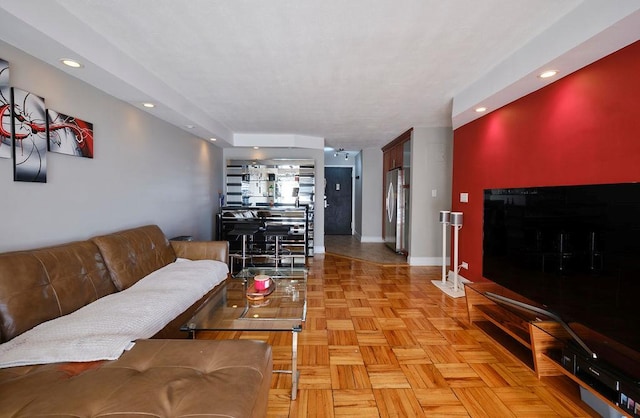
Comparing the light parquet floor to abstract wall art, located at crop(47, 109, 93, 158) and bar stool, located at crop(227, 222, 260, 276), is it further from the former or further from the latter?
abstract wall art, located at crop(47, 109, 93, 158)

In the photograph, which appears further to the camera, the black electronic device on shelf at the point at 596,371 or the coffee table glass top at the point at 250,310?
the coffee table glass top at the point at 250,310

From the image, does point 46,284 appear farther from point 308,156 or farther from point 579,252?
point 308,156

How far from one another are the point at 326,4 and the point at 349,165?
7289 mm

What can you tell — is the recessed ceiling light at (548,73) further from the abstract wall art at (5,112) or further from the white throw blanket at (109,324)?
the abstract wall art at (5,112)

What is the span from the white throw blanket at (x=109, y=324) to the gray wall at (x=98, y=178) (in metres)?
0.68

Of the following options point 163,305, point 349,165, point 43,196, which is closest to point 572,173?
point 163,305

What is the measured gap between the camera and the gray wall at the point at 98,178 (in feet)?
6.40

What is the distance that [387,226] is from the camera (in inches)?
274

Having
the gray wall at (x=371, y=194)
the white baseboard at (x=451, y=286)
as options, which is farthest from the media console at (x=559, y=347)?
the gray wall at (x=371, y=194)

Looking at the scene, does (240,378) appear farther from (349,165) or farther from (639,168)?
(349,165)

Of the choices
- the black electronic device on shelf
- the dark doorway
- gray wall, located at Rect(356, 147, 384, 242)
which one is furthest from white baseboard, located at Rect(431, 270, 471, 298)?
the dark doorway

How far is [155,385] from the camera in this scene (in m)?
1.15

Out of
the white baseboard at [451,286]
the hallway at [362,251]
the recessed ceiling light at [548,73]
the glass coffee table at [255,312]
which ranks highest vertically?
the recessed ceiling light at [548,73]

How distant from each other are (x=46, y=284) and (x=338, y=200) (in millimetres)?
7701
